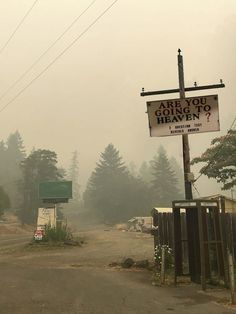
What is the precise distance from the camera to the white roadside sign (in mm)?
14664

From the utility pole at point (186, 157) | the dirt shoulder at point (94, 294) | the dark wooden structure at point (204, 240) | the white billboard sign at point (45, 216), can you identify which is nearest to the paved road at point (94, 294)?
the dirt shoulder at point (94, 294)

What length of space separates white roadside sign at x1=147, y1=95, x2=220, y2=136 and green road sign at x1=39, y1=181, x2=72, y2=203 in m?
34.4

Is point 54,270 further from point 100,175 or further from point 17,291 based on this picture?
point 100,175

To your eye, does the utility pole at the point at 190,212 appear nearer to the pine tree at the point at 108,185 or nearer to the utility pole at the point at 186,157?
the utility pole at the point at 186,157

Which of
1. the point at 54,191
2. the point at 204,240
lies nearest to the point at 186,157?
the point at 204,240

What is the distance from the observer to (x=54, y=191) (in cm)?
4950

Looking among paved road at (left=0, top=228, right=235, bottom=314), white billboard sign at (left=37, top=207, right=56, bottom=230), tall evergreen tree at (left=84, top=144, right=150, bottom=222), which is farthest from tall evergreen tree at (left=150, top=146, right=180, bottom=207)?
paved road at (left=0, top=228, right=235, bottom=314)

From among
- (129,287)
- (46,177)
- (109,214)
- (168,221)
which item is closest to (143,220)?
(46,177)

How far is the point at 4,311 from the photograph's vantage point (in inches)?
372

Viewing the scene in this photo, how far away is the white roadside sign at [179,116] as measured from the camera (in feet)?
48.1

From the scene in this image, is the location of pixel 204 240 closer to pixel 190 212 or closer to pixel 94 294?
pixel 190 212

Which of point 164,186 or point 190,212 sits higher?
point 164,186

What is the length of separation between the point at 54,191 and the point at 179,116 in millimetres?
36227

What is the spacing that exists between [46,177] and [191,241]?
8852 centimetres
